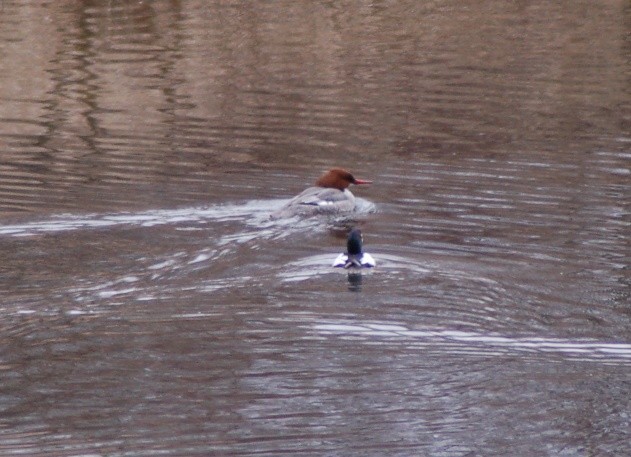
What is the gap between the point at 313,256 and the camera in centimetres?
1190

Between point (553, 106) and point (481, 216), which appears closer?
point (481, 216)

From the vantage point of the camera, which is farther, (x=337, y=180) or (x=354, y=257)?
(x=337, y=180)

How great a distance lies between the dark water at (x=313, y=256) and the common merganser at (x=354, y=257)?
0.18m

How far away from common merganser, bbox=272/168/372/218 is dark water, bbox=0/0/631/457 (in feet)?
0.58

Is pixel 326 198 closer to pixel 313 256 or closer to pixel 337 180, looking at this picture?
pixel 337 180

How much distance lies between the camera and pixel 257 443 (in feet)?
24.8

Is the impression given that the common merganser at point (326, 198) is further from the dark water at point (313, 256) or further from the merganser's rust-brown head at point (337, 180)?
the dark water at point (313, 256)

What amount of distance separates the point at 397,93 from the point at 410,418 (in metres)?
13.0

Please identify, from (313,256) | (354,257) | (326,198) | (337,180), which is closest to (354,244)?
(354,257)

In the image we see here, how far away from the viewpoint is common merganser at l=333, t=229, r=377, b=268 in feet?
36.0

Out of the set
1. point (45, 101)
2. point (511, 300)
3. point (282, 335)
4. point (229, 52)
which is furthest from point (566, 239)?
point (229, 52)

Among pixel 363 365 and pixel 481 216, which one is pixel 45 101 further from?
pixel 363 365

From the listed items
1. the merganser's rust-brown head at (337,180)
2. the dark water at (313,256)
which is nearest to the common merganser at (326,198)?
the merganser's rust-brown head at (337,180)

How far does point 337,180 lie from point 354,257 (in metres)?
3.16
